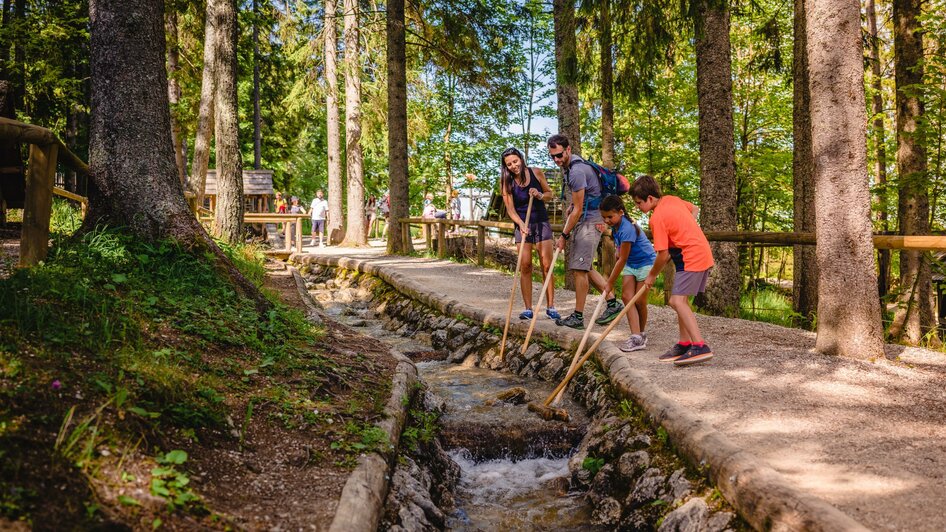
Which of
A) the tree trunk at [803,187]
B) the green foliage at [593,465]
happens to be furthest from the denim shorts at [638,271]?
the tree trunk at [803,187]

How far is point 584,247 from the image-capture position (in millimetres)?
6398

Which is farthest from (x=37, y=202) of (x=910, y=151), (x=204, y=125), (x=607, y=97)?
(x=607, y=97)

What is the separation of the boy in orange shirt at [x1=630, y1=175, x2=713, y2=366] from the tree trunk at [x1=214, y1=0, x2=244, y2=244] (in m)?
8.36

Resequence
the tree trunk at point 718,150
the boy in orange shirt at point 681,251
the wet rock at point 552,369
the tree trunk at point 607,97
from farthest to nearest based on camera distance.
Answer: the tree trunk at point 607,97 < the tree trunk at point 718,150 < the wet rock at point 552,369 < the boy in orange shirt at point 681,251

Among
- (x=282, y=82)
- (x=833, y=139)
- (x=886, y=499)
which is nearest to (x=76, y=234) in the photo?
(x=886, y=499)

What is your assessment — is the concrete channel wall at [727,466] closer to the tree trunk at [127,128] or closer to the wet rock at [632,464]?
the wet rock at [632,464]

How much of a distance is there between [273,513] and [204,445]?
56cm

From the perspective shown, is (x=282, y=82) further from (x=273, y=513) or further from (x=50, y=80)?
(x=273, y=513)

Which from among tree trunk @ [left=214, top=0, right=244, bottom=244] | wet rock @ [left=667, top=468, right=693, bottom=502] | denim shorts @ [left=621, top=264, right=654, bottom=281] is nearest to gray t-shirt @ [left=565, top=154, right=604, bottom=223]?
denim shorts @ [left=621, top=264, right=654, bottom=281]

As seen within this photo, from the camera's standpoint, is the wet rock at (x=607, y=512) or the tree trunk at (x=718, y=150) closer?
the wet rock at (x=607, y=512)

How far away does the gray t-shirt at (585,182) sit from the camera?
248 inches

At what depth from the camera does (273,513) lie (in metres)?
2.70

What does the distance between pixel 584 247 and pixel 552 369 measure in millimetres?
1250

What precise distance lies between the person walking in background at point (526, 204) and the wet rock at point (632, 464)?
118 inches
